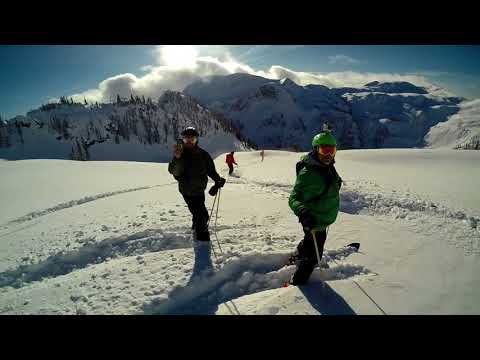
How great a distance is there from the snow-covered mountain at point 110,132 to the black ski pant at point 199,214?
120 meters

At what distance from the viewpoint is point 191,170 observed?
222 inches

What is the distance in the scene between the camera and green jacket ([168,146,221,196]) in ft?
18.2

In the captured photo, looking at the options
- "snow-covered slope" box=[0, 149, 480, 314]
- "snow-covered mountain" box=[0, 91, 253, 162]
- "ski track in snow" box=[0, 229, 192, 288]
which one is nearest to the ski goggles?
"snow-covered slope" box=[0, 149, 480, 314]

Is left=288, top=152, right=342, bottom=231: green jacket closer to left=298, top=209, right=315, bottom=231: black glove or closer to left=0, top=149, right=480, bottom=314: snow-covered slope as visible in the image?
left=298, top=209, right=315, bottom=231: black glove

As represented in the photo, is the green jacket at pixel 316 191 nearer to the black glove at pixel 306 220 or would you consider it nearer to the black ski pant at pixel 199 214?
the black glove at pixel 306 220

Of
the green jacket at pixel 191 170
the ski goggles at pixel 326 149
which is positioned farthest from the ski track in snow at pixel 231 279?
the ski goggles at pixel 326 149

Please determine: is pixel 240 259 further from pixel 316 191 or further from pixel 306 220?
pixel 316 191

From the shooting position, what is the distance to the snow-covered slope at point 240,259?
162 inches

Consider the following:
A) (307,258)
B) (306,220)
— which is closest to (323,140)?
(306,220)

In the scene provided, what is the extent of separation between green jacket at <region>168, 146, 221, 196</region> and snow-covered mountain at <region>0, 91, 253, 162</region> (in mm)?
120022

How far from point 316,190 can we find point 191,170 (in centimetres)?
269
